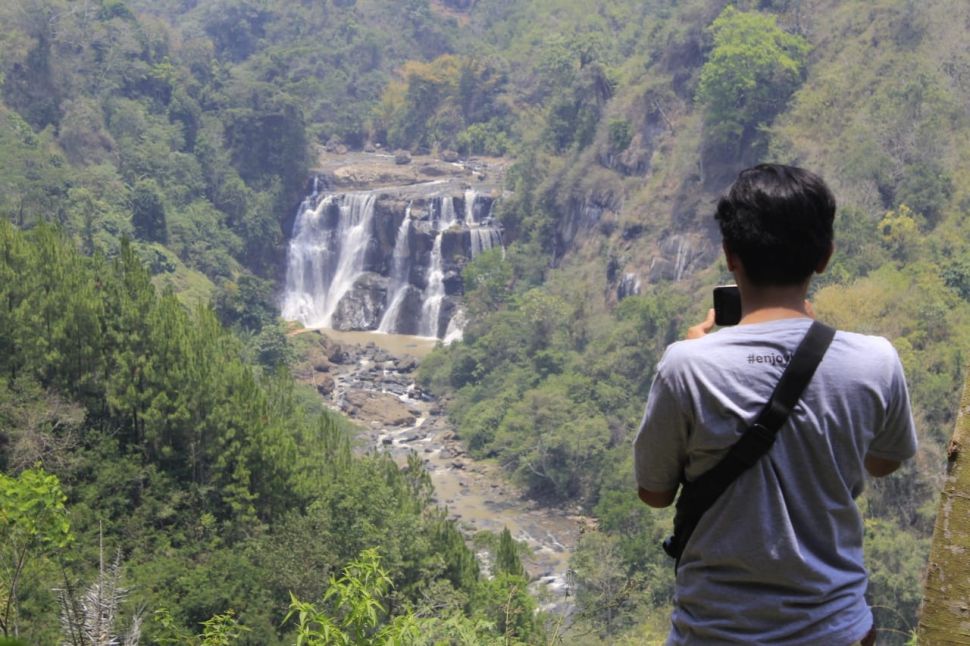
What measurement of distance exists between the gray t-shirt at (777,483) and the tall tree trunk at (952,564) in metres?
0.13

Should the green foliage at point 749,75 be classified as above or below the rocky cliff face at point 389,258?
above

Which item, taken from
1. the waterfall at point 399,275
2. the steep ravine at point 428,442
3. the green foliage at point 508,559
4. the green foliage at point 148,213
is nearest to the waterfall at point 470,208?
the waterfall at point 399,275

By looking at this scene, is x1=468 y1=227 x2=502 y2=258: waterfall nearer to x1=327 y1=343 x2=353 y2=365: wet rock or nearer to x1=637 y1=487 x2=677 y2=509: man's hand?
x1=327 y1=343 x2=353 y2=365: wet rock

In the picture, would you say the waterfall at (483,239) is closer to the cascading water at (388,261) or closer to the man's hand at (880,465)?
the cascading water at (388,261)

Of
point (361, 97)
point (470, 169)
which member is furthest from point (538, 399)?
point (361, 97)

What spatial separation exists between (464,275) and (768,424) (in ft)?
103

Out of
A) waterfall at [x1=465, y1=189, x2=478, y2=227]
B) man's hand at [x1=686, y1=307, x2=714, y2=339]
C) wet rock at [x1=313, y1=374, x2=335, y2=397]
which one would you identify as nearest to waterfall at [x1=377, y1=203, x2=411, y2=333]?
waterfall at [x1=465, y1=189, x2=478, y2=227]

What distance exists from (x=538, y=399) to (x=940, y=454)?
10451 mm

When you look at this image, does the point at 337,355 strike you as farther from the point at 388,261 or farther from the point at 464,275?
the point at 388,261

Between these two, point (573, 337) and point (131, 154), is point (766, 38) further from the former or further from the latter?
point (131, 154)

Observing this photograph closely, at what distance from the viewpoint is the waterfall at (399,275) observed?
3528 cm

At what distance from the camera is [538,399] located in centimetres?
2573

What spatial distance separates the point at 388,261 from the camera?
1423 inches

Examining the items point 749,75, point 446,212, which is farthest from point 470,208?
point 749,75
